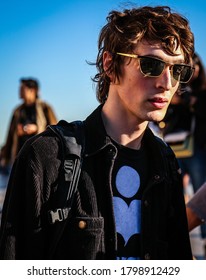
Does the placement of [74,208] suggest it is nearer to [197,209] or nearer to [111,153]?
[111,153]

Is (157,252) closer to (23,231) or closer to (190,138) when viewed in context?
(23,231)

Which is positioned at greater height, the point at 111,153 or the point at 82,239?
the point at 111,153

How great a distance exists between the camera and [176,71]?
88.4 inches

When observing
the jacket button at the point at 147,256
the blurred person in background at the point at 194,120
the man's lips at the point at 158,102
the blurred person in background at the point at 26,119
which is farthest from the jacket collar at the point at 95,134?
the blurred person in background at the point at 26,119

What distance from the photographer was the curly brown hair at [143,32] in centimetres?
222

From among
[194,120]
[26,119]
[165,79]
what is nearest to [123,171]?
[165,79]

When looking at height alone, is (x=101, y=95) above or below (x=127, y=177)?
above

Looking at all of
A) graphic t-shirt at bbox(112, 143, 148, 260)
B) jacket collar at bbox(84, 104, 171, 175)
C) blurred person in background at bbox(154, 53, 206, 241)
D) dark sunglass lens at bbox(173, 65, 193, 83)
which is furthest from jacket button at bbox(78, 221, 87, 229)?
blurred person in background at bbox(154, 53, 206, 241)

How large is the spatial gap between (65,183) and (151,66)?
0.60 m

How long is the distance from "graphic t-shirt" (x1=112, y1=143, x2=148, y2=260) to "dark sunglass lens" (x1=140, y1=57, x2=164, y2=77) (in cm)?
33

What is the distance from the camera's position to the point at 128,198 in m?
2.16
